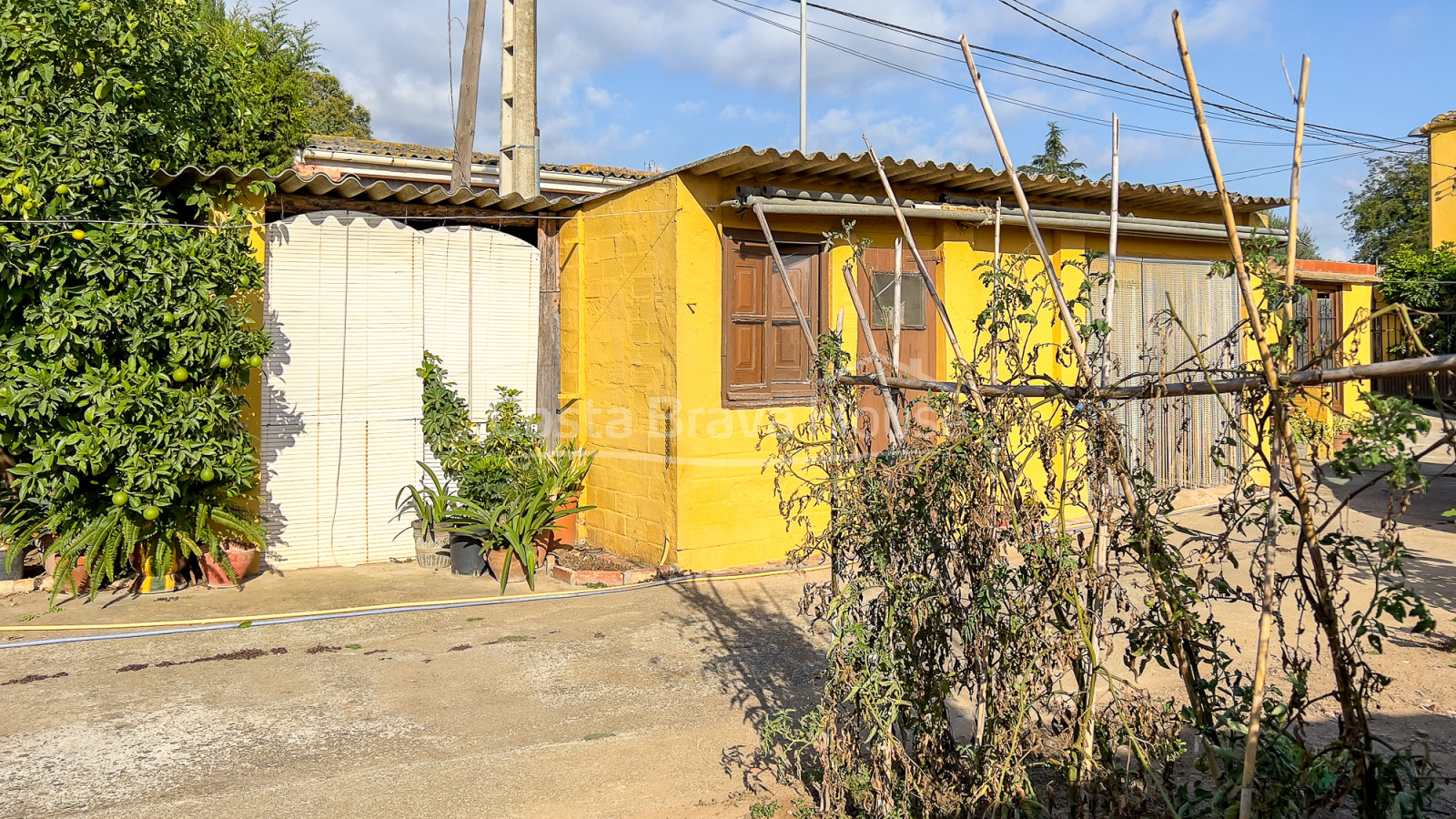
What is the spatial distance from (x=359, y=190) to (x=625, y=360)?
2.35 m

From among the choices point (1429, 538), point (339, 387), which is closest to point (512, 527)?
point (339, 387)

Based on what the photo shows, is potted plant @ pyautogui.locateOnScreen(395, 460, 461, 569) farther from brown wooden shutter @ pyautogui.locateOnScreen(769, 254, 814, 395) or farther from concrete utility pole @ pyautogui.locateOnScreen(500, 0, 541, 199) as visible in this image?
concrete utility pole @ pyautogui.locateOnScreen(500, 0, 541, 199)

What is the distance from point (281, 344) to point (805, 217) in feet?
13.4

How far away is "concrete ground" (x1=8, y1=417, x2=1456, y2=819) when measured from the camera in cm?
370

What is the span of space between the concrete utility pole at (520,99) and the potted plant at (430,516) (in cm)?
325

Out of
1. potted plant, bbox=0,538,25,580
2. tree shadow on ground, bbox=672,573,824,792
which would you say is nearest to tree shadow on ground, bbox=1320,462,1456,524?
tree shadow on ground, bbox=672,573,824,792

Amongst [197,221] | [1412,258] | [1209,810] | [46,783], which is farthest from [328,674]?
[1412,258]

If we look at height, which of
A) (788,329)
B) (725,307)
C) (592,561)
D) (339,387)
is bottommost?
(592,561)

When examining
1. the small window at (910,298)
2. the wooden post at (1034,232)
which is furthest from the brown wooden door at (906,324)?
the wooden post at (1034,232)

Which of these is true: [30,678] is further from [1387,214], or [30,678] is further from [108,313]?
[1387,214]

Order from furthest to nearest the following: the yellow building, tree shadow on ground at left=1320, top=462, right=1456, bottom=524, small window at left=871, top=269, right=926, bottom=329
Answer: tree shadow on ground at left=1320, top=462, right=1456, bottom=524 → small window at left=871, top=269, right=926, bottom=329 → the yellow building

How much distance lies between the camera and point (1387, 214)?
93.9 feet

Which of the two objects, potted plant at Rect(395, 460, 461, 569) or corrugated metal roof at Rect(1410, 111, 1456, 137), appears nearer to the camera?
potted plant at Rect(395, 460, 461, 569)

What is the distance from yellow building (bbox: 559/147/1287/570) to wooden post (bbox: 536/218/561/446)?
0.10 m
